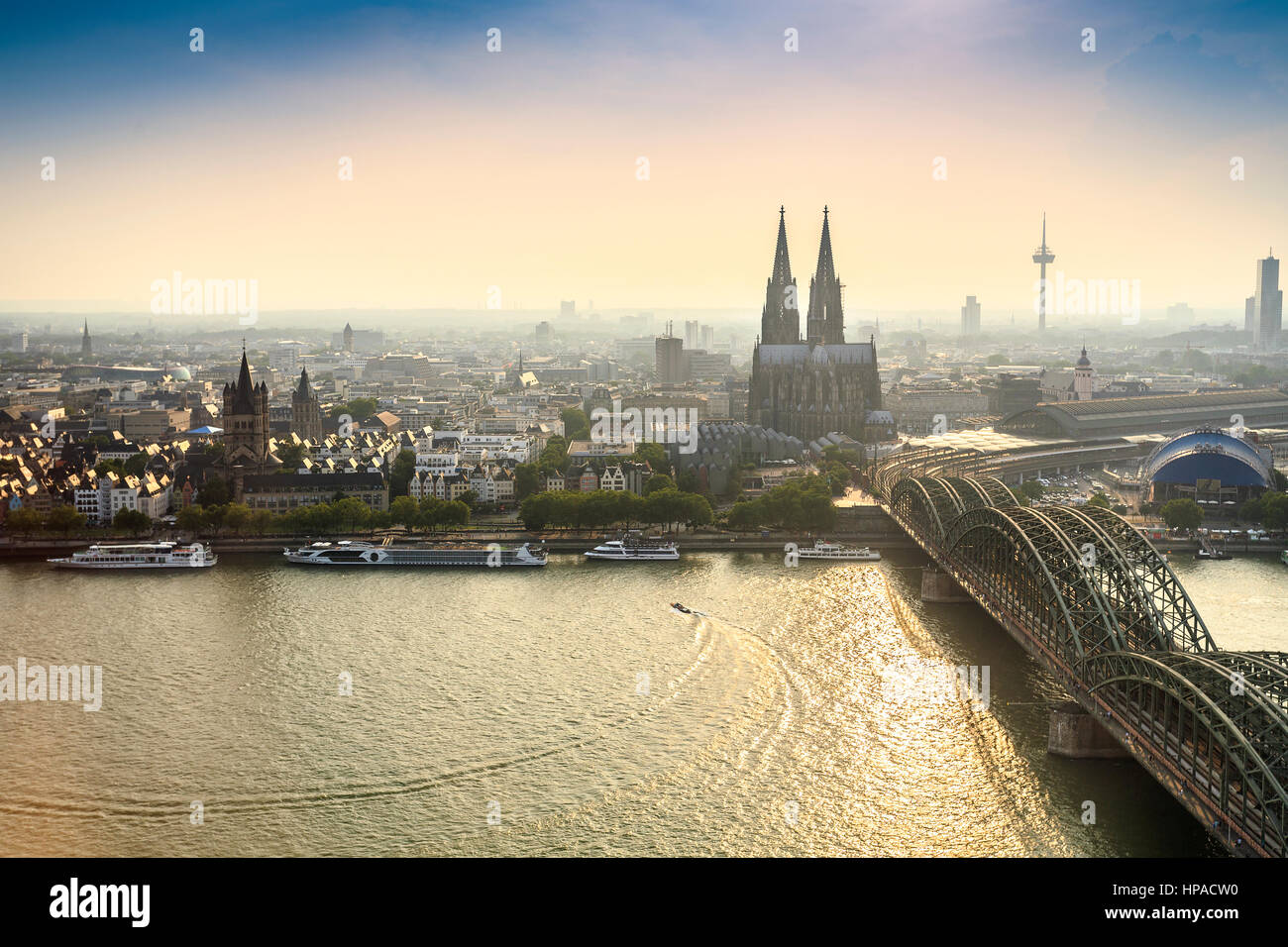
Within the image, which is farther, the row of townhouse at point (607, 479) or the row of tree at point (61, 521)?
the row of townhouse at point (607, 479)

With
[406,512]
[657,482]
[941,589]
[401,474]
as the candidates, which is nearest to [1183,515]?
[941,589]

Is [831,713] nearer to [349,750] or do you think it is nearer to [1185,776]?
[1185,776]

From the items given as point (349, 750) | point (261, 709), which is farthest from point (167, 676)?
point (349, 750)

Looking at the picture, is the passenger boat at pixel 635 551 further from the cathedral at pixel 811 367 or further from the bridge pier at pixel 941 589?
the cathedral at pixel 811 367

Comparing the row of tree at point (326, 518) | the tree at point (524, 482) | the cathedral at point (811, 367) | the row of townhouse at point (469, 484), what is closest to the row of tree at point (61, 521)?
the row of tree at point (326, 518)

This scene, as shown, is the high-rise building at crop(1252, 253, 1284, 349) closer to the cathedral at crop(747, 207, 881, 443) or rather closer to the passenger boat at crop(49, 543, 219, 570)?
the cathedral at crop(747, 207, 881, 443)

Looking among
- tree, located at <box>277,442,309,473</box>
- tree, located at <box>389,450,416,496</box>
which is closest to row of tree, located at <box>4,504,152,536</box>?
tree, located at <box>277,442,309,473</box>

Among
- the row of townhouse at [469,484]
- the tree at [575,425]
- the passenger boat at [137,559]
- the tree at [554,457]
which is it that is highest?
the tree at [575,425]
